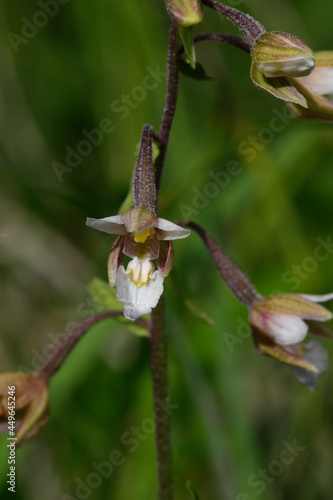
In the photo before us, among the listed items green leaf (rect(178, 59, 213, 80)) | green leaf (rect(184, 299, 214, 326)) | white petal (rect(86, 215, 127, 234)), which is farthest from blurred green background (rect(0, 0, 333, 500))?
white petal (rect(86, 215, 127, 234))

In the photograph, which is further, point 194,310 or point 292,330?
point 194,310

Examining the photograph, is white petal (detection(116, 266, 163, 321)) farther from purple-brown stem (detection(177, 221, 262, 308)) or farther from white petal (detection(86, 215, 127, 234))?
purple-brown stem (detection(177, 221, 262, 308))

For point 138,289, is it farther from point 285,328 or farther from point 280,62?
point 280,62

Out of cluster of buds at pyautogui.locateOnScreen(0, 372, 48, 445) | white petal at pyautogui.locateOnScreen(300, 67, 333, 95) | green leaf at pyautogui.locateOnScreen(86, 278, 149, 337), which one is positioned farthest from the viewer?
green leaf at pyautogui.locateOnScreen(86, 278, 149, 337)

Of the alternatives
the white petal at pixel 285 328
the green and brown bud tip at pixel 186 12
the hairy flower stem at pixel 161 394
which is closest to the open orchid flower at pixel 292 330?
the white petal at pixel 285 328

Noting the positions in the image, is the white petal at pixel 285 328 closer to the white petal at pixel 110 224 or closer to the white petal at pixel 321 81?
the white petal at pixel 110 224

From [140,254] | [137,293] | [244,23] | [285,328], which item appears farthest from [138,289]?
[244,23]

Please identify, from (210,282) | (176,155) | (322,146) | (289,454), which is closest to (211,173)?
(176,155)
